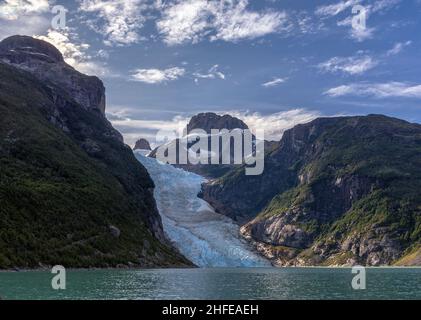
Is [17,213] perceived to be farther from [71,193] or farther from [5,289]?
[5,289]

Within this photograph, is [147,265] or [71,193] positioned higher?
[71,193]
